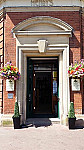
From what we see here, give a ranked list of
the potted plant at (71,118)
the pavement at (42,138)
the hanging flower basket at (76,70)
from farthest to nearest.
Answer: the hanging flower basket at (76,70)
the potted plant at (71,118)
the pavement at (42,138)

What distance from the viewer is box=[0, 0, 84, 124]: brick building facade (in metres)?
5.86

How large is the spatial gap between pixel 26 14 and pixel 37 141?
4.92 m

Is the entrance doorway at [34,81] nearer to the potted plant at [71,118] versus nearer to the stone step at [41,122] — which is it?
the stone step at [41,122]

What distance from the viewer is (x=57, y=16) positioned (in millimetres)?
6070

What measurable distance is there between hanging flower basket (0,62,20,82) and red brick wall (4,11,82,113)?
1.35 ft

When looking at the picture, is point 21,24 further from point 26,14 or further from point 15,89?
point 15,89

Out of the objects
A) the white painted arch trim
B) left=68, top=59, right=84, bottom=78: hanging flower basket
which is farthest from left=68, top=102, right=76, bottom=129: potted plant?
the white painted arch trim

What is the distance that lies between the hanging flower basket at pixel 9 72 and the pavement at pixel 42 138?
1.97 meters

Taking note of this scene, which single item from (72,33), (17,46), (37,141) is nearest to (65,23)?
(72,33)

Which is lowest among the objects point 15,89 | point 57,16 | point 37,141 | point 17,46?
point 37,141

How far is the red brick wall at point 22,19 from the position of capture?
588 centimetres

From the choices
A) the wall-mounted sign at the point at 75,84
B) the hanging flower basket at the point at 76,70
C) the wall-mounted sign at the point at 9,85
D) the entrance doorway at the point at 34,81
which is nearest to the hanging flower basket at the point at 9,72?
the wall-mounted sign at the point at 9,85

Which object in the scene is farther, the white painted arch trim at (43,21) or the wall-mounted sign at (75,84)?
the white painted arch trim at (43,21)

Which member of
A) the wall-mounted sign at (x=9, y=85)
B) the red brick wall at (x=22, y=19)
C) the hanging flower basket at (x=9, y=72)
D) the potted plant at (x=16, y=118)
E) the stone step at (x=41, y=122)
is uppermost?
the red brick wall at (x=22, y=19)
